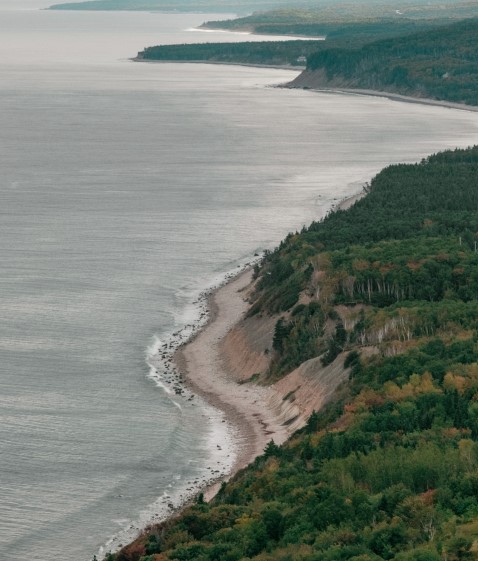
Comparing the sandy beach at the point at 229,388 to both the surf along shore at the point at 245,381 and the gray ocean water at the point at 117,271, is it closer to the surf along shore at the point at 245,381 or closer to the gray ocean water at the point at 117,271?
the surf along shore at the point at 245,381

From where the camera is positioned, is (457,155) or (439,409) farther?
(457,155)

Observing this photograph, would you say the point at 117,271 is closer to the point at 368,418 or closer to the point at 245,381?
the point at 245,381

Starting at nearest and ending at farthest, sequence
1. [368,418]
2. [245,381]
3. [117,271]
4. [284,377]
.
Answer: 1. [368,418]
2. [284,377]
3. [245,381]
4. [117,271]

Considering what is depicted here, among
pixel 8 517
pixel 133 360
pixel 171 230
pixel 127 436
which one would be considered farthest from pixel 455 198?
pixel 8 517

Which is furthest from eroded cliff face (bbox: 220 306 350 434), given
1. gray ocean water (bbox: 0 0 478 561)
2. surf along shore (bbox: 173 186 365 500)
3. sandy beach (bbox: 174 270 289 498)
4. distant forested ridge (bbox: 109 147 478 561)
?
gray ocean water (bbox: 0 0 478 561)

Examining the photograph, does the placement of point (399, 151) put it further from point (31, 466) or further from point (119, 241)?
point (31, 466)

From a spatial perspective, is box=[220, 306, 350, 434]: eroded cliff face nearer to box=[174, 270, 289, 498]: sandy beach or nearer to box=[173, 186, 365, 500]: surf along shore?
box=[173, 186, 365, 500]: surf along shore

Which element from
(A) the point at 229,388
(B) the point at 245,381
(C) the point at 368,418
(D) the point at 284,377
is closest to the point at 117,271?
(B) the point at 245,381
